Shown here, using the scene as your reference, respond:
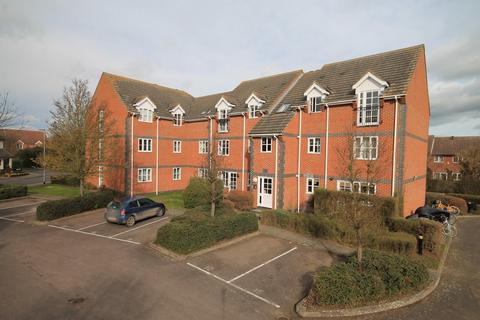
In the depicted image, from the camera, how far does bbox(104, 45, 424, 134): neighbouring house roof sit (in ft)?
64.6

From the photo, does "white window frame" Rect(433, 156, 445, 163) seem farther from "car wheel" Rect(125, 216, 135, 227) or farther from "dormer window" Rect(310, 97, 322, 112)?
"car wheel" Rect(125, 216, 135, 227)

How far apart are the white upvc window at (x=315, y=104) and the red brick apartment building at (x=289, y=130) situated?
0.26 feet

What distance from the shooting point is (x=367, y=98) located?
19.0 meters

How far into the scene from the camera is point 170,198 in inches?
1024

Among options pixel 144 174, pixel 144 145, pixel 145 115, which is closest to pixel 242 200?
pixel 144 174

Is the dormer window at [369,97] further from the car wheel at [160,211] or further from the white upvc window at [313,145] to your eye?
the car wheel at [160,211]

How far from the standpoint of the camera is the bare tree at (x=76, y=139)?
63.4 ft

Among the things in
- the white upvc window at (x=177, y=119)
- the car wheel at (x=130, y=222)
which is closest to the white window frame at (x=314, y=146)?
the car wheel at (x=130, y=222)

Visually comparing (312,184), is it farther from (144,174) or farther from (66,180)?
(66,180)

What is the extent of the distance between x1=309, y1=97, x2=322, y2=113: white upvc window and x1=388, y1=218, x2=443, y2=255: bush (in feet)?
35.3

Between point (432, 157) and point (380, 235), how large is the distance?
43.5 meters

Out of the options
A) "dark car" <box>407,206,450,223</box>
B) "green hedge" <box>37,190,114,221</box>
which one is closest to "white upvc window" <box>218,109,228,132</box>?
"green hedge" <box>37,190,114,221</box>

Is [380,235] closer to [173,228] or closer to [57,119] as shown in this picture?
[173,228]

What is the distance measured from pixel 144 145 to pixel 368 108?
67.6 ft
